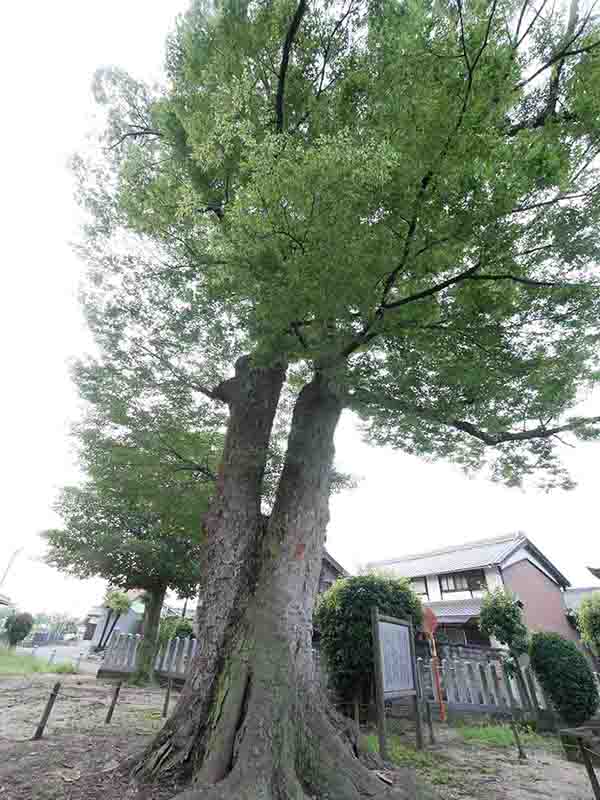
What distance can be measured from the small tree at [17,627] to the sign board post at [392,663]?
19.4 meters

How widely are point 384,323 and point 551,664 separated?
7.81m

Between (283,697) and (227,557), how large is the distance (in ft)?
4.12

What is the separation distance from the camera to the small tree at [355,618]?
6.07 m

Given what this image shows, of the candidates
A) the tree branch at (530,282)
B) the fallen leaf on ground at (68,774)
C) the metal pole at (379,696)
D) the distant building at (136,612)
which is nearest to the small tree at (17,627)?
the distant building at (136,612)

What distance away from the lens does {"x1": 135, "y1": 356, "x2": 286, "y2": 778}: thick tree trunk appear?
2.94 m

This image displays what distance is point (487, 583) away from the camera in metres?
16.8

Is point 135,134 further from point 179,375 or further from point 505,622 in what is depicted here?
point 505,622

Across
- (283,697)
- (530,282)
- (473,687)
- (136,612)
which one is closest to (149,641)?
(473,687)

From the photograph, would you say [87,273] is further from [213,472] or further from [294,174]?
[294,174]

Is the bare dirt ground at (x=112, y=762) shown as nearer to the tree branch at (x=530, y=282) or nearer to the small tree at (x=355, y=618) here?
the small tree at (x=355, y=618)

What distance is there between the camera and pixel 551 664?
23.7 feet

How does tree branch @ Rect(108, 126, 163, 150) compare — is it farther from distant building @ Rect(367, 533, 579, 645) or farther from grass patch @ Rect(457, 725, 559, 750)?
distant building @ Rect(367, 533, 579, 645)

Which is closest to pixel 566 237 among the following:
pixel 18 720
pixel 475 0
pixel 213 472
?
pixel 475 0

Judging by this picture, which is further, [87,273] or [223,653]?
[87,273]
